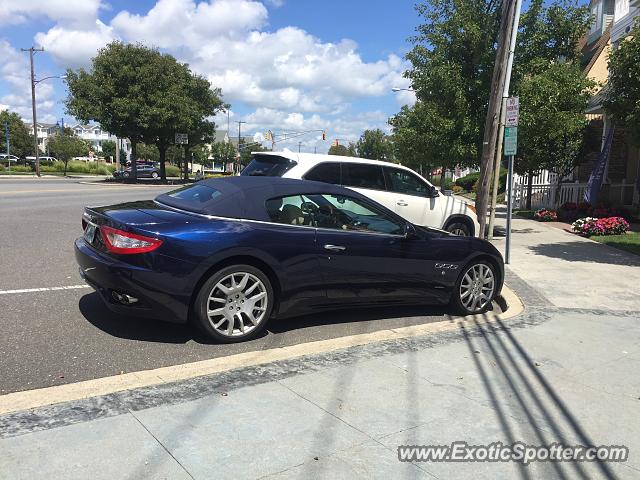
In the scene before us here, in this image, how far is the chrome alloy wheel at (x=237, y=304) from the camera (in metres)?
4.81

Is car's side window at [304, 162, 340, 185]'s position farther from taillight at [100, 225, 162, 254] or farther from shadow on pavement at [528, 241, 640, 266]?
shadow on pavement at [528, 241, 640, 266]

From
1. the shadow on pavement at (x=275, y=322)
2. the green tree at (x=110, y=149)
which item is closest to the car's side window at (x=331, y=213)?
the shadow on pavement at (x=275, y=322)

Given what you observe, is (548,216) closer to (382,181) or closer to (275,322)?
(382,181)

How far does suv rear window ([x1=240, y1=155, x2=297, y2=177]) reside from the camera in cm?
841

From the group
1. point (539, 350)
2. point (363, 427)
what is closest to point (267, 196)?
point (363, 427)

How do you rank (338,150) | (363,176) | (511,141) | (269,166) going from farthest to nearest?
(338,150) → (363,176) → (511,141) → (269,166)

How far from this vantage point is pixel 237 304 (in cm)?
490

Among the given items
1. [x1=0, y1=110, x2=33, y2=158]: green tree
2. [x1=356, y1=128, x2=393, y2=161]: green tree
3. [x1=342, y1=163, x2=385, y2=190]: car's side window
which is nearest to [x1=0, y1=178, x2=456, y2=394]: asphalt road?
[x1=342, y1=163, x2=385, y2=190]: car's side window

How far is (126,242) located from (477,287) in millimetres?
3966

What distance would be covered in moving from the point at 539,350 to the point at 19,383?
4.47 meters

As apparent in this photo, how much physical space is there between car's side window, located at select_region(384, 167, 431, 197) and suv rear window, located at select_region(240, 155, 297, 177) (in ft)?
6.91

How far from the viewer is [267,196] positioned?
17.5 feet

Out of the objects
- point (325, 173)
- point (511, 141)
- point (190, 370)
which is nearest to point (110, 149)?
point (325, 173)

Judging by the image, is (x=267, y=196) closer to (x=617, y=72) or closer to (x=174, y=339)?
(x=174, y=339)
